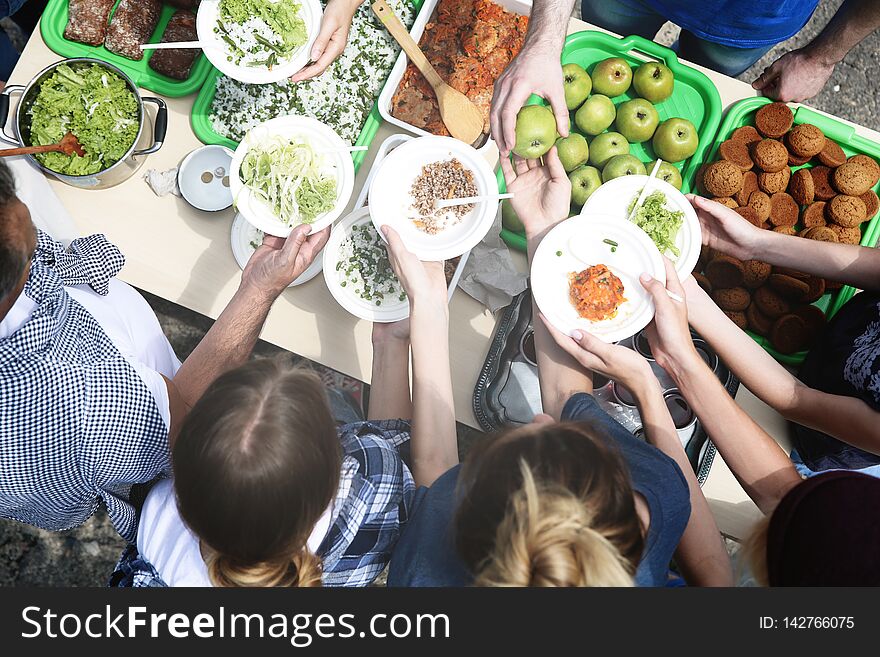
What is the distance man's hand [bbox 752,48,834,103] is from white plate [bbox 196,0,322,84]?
1.80 m

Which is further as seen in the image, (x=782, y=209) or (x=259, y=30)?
(x=782, y=209)

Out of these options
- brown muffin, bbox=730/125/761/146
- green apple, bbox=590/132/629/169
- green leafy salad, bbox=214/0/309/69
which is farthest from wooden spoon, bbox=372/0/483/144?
brown muffin, bbox=730/125/761/146

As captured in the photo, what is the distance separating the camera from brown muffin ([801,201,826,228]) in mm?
2174

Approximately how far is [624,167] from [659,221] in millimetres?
253

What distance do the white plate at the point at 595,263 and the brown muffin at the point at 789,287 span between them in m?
0.63

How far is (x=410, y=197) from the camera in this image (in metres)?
1.96

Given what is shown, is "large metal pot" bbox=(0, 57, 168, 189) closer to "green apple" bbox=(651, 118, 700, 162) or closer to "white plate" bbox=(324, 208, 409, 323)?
"white plate" bbox=(324, 208, 409, 323)

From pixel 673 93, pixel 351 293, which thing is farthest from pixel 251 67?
pixel 673 93

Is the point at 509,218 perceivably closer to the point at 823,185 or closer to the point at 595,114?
the point at 595,114

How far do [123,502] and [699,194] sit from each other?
230 cm

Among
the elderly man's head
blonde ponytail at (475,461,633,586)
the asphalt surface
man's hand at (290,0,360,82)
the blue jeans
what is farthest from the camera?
the asphalt surface

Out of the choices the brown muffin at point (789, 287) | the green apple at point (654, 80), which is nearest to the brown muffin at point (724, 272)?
the brown muffin at point (789, 287)

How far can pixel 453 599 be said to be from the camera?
154 centimetres

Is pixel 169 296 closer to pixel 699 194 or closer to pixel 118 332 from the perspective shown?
pixel 118 332
